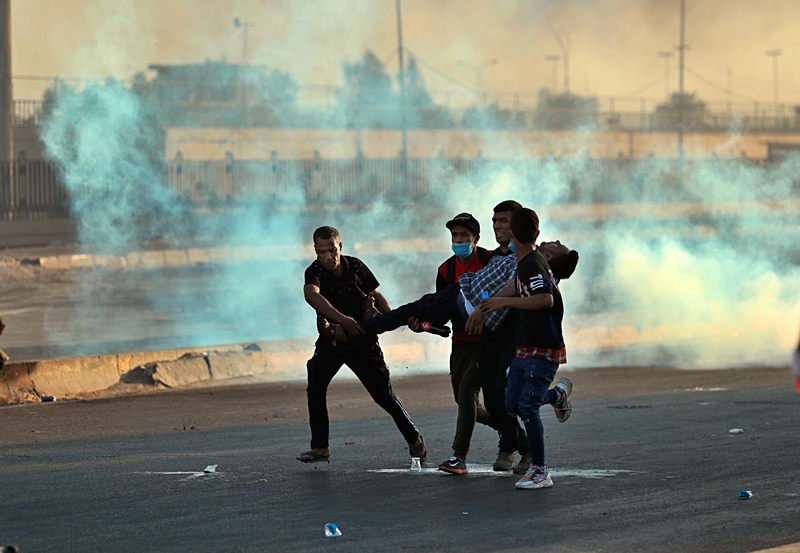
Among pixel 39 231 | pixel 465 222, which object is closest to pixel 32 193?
pixel 39 231

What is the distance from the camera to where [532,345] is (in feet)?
22.0

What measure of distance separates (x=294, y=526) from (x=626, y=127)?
38146 millimetres

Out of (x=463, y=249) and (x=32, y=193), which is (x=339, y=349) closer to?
(x=463, y=249)

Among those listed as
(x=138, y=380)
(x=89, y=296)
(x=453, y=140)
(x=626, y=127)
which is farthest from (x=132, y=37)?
(x=626, y=127)

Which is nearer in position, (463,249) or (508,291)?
(508,291)

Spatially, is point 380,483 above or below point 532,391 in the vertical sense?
below

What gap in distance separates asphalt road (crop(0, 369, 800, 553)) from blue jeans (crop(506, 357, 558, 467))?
29 centimetres

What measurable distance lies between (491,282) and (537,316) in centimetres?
50

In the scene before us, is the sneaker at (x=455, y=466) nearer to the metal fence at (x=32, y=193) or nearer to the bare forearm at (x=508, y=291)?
the bare forearm at (x=508, y=291)

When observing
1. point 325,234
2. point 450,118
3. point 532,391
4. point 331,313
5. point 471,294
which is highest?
point 450,118

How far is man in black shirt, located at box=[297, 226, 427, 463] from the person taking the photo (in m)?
7.61

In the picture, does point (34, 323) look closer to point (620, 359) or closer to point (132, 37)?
point (132, 37)

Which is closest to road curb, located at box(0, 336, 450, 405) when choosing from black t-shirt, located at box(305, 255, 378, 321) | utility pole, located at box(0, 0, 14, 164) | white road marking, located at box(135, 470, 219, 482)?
white road marking, located at box(135, 470, 219, 482)

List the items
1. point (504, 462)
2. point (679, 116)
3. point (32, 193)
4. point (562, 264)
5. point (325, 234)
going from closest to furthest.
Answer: point (562, 264) → point (504, 462) → point (325, 234) → point (32, 193) → point (679, 116)
